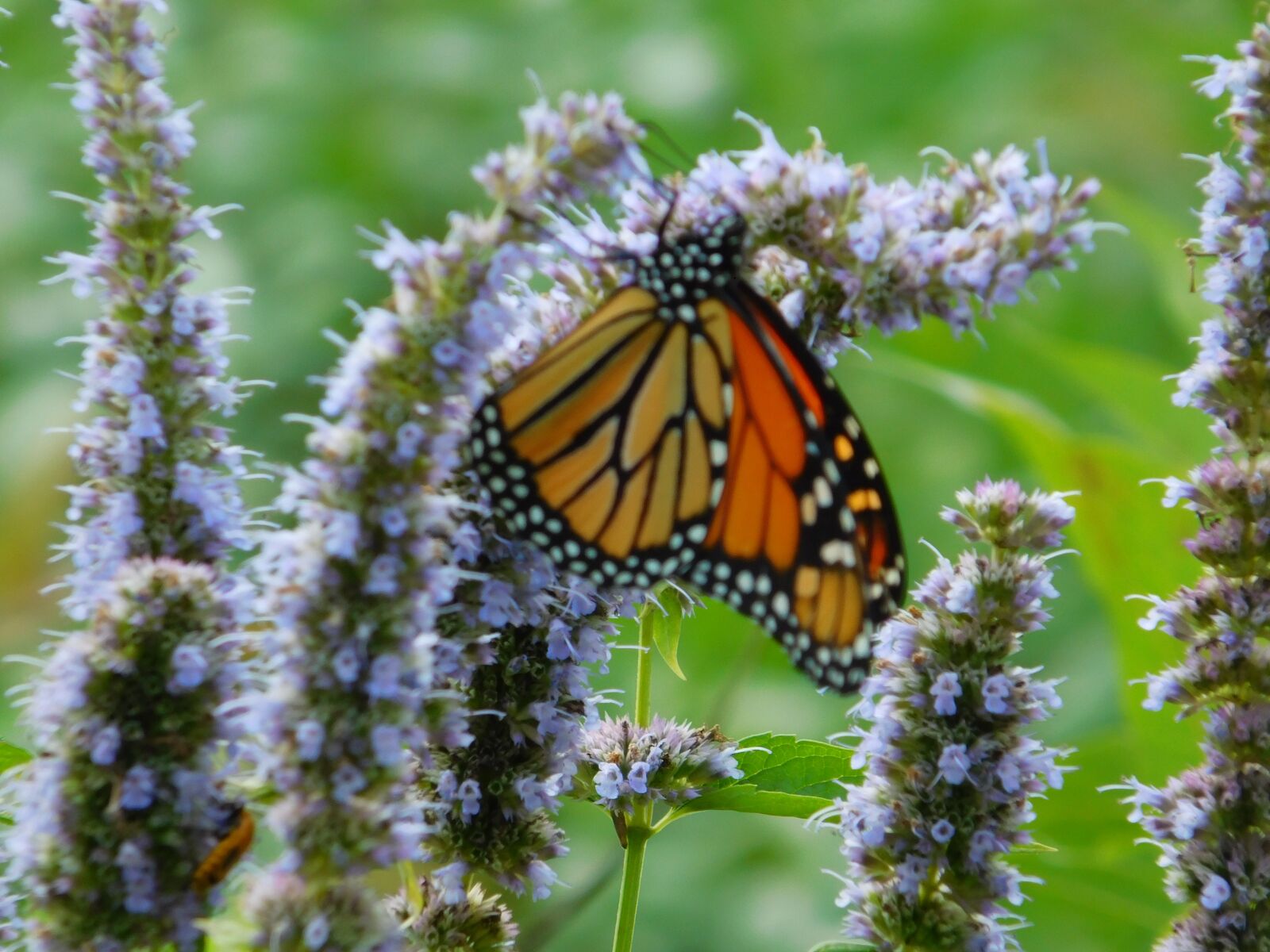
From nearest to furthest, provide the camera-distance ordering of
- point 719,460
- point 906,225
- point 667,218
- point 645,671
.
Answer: point 906,225, point 667,218, point 645,671, point 719,460

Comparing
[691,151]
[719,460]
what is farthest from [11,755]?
[691,151]

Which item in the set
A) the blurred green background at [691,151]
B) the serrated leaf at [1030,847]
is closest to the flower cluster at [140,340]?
the serrated leaf at [1030,847]

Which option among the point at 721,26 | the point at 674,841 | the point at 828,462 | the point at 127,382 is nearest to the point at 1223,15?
the point at 721,26

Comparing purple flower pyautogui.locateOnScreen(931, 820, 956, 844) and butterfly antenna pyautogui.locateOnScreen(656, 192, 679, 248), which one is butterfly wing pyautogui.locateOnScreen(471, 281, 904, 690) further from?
purple flower pyautogui.locateOnScreen(931, 820, 956, 844)

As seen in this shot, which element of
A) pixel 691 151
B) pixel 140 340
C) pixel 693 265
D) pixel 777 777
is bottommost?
pixel 777 777

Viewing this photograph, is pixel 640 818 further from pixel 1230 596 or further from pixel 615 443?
pixel 1230 596

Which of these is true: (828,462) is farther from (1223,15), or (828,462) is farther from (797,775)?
(1223,15)

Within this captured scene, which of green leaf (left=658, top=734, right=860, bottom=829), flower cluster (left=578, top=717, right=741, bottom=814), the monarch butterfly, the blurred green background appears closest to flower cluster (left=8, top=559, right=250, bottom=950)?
the monarch butterfly
